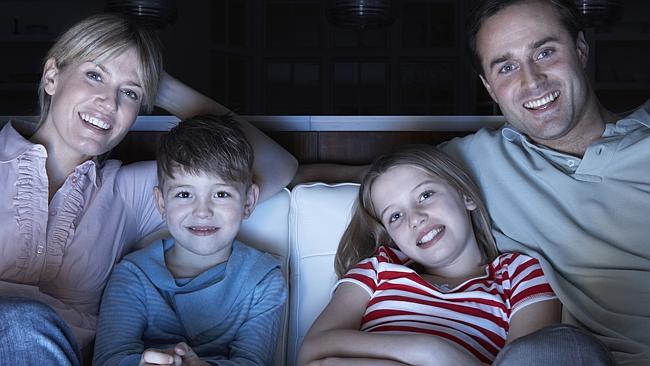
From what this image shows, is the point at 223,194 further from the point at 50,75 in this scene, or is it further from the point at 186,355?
the point at 50,75

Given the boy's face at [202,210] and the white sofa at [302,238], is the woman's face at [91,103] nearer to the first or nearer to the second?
the boy's face at [202,210]

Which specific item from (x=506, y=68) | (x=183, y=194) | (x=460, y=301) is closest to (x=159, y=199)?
(x=183, y=194)

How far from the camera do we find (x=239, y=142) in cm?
194

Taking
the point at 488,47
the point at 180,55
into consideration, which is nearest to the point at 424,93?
the point at 180,55

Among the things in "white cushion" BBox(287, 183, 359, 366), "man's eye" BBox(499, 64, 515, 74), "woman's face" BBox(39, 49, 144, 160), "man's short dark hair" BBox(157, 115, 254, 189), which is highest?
"man's eye" BBox(499, 64, 515, 74)

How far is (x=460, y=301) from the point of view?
175 centimetres

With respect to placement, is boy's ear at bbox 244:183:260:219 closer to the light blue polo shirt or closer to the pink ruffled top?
the pink ruffled top

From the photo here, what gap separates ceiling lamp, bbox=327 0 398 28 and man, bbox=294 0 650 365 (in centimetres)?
258

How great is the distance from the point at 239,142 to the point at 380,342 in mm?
632

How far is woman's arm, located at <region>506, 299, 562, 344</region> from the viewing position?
165 cm

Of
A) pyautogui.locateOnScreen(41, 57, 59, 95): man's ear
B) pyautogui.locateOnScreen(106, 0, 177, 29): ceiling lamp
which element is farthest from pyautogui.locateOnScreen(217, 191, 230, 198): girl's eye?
pyautogui.locateOnScreen(106, 0, 177, 29): ceiling lamp

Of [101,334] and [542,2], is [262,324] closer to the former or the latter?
[101,334]

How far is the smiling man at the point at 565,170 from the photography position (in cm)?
173

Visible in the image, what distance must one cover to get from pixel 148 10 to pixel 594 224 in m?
3.22
